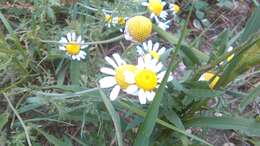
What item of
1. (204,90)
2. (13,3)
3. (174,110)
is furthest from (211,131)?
(13,3)

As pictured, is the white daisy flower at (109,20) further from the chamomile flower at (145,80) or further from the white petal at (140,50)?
the chamomile flower at (145,80)

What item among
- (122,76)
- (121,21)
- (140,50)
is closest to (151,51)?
(140,50)

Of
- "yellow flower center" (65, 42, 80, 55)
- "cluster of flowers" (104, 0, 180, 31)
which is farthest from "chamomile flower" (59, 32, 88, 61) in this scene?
"cluster of flowers" (104, 0, 180, 31)

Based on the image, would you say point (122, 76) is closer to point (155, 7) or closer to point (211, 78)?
point (211, 78)

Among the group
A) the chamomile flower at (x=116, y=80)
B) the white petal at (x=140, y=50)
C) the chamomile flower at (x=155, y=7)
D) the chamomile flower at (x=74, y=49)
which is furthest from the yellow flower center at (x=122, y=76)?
the chamomile flower at (x=155, y=7)

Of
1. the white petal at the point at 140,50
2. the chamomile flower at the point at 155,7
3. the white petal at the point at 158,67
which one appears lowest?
the white petal at the point at 158,67

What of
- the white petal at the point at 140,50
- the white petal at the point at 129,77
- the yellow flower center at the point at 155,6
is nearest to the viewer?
the white petal at the point at 129,77

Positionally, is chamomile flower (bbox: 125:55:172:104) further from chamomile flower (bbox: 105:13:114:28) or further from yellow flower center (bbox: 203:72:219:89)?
chamomile flower (bbox: 105:13:114:28)

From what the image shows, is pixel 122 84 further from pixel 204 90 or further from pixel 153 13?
pixel 153 13
